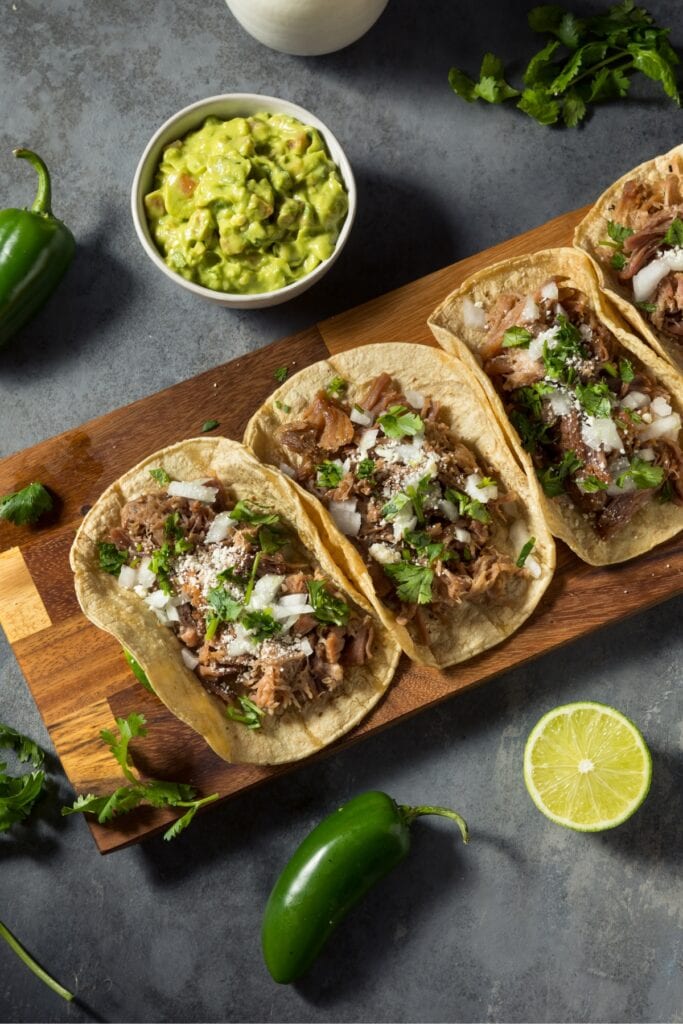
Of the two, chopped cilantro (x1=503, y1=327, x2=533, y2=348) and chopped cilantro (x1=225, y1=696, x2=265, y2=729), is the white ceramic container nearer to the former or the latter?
chopped cilantro (x1=503, y1=327, x2=533, y2=348)

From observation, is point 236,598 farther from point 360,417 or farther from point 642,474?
point 642,474

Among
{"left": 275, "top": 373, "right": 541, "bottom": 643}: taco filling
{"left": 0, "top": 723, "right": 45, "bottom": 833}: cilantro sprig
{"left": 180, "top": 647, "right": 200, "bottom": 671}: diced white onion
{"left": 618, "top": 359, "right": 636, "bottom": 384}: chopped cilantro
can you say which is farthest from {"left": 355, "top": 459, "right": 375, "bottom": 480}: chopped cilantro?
{"left": 0, "top": 723, "right": 45, "bottom": 833}: cilantro sprig

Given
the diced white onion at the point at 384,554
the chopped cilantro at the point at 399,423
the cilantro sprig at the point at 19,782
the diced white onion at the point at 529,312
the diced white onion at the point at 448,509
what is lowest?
the cilantro sprig at the point at 19,782

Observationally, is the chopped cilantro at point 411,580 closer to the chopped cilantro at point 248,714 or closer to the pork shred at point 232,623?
the pork shred at point 232,623

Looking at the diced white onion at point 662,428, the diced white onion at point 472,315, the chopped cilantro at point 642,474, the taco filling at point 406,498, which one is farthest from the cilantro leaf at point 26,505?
the diced white onion at point 662,428

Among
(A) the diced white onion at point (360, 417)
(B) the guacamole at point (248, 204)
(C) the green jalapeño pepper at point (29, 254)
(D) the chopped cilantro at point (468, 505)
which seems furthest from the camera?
(C) the green jalapeño pepper at point (29, 254)

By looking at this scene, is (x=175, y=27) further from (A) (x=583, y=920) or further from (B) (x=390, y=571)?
(A) (x=583, y=920)

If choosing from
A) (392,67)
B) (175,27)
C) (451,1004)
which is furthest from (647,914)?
(175,27)
